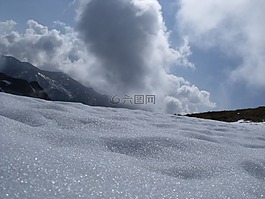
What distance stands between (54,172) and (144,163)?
2.01 feet

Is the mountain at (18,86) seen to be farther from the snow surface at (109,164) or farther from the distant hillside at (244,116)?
the snow surface at (109,164)

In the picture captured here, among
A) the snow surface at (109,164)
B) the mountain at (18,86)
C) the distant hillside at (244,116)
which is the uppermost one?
the mountain at (18,86)

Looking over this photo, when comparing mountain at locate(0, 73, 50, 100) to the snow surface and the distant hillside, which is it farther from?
the snow surface

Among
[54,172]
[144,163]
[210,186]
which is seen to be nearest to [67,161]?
[54,172]

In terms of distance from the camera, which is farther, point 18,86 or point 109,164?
point 18,86

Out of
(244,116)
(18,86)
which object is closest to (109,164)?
(244,116)

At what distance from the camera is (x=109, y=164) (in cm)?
139

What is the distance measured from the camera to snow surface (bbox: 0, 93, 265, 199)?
106 centimetres

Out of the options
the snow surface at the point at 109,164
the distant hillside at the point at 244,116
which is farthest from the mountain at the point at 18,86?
the snow surface at the point at 109,164

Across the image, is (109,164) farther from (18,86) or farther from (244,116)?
(18,86)

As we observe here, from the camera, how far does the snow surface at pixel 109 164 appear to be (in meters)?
1.06

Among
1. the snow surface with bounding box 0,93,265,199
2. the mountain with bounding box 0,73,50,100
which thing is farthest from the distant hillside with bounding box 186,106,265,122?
the mountain with bounding box 0,73,50,100

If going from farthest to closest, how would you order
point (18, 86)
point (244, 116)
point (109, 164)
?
1. point (18, 86)
2. point (244, 116)
3. point (109, 164)

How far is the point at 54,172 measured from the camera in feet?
3.72
